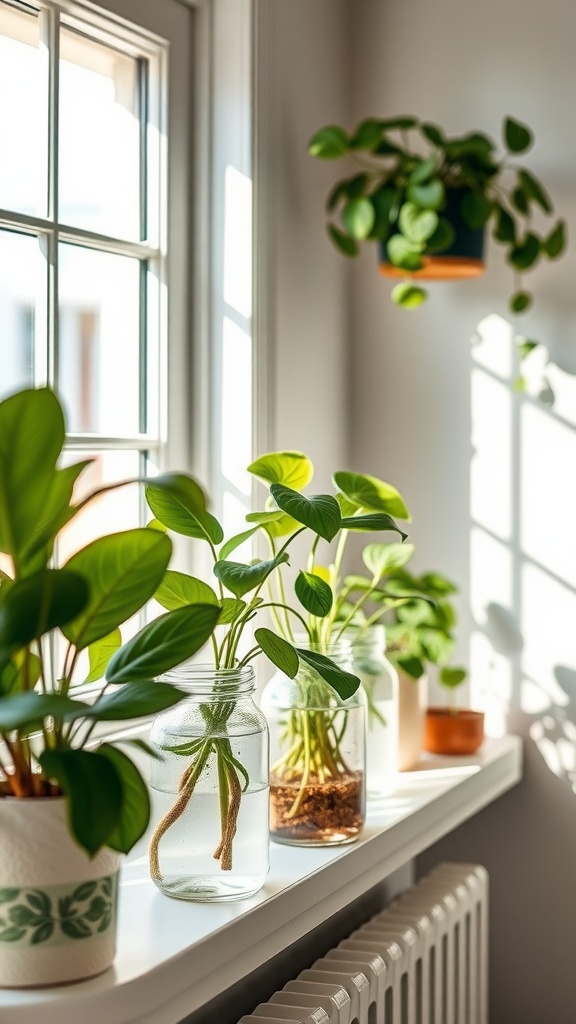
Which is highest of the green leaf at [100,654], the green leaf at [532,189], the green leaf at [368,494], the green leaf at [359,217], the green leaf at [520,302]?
the green leaf at [532,189]

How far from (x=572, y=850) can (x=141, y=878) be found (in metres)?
0.96

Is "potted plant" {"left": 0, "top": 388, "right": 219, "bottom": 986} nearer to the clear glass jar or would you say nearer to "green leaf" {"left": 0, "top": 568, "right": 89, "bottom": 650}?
"green leaf" {"left": 0, "top": 568, "right": 89, "bottom": 650}

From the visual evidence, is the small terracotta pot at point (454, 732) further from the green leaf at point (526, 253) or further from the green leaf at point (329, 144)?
the green leaf at point (329, 144)

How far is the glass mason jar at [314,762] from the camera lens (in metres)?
1.38

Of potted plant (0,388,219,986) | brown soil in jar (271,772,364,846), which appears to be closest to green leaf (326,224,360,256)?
brown soil in jar (271,772,364,846)

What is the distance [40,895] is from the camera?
3.03ft

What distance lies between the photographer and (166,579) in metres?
1.19

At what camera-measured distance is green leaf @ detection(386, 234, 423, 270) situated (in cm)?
178

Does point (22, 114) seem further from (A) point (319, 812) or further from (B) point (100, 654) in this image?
(A) point (319, 812)

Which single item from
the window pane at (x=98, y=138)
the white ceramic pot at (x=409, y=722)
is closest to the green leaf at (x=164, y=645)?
the window pane at (x=98, y=138)

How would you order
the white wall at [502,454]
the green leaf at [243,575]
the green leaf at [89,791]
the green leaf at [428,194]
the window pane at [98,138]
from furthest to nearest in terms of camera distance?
the white wall at [502,454], the green leaf at [428,194], the window pane at [98,138], the green leaf at [243,575], the green leaf at [89,791]

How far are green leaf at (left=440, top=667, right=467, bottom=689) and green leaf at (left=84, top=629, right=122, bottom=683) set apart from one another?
0.87 meters

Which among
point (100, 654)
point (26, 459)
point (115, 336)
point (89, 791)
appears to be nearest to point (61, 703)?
point (89, 791)

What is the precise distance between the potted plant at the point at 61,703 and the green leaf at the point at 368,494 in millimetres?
460
